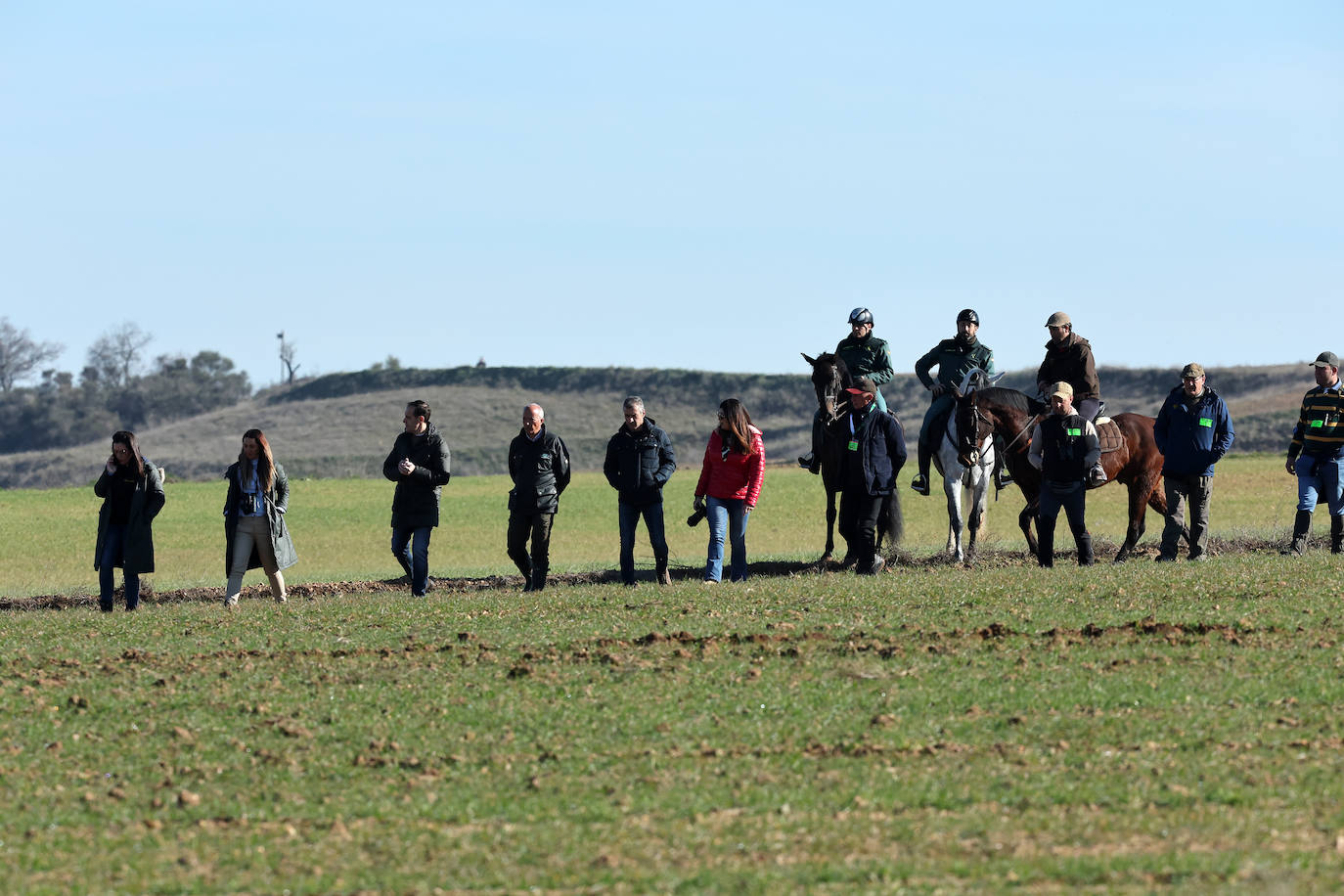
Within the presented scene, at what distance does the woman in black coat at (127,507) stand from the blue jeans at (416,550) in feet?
7.88

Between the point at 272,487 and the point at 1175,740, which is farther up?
the point at 272,487

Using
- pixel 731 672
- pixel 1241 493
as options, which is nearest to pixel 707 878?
pixel 731 672

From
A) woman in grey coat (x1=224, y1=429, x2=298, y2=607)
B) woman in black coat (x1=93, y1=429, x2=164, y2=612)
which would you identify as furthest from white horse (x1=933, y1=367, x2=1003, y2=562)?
woman in black coat (x1=93, y1=429, x2=164, y2=612)

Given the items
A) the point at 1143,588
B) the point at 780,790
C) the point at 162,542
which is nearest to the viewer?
the point at 780,790

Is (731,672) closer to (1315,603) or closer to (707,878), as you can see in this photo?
(707,878)

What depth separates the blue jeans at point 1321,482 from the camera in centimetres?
1773

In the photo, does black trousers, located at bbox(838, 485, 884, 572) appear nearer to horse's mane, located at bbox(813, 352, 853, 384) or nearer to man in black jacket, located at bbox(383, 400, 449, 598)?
horse's mane, located at bbox(813, 352, 853, 384)

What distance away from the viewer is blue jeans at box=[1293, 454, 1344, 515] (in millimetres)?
17734

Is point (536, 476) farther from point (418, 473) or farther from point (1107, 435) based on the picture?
point (1107, 435)

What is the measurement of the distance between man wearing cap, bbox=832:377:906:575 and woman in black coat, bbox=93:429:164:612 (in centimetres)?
712

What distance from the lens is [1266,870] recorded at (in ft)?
22.3

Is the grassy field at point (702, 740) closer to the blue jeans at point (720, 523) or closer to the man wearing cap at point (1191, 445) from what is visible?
the blue jeans at point (720, 523)

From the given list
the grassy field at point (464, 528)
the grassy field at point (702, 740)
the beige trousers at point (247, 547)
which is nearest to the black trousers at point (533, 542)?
the grassy field at point (702, 740)

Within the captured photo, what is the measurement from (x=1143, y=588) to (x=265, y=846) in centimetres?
875
